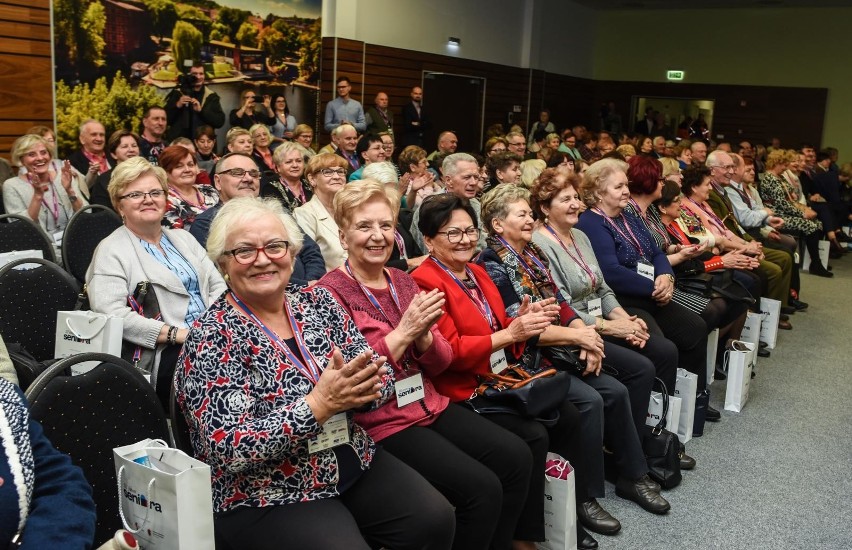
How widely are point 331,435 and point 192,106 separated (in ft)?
23.3

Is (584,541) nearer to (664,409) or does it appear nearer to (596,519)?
(596,519)

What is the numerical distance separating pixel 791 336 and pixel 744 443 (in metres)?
2.49

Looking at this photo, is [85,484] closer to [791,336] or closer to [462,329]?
[462,329]

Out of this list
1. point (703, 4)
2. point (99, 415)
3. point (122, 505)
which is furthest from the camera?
point (703, 4)

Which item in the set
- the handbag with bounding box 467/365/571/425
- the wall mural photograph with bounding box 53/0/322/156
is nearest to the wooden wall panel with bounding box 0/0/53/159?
the wall mural photograph with bounding box 53/0/322/156

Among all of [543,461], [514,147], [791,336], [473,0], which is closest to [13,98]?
[514,147]

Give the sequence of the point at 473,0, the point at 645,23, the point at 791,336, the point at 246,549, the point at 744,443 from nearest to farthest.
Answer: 1. the point at 246,549
2. the point at 744,443
3. the point at 791,336
4. the point at 473,0
5. the point at 645,23

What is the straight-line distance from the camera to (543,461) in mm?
2611

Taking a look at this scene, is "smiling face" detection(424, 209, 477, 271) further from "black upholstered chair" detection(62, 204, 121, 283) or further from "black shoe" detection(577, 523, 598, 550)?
"black upholstered chair" detection(62, 204, 121, 283)

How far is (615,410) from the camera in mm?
3121

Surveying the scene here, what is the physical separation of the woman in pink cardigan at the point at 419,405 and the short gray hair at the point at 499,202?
68 centimetres

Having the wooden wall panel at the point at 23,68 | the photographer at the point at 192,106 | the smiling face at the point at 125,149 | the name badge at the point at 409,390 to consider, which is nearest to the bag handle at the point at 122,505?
the name badge at the point at 409,390

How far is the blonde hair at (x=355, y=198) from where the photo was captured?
8.15 ft

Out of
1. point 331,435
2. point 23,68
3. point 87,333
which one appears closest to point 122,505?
point 331,435
